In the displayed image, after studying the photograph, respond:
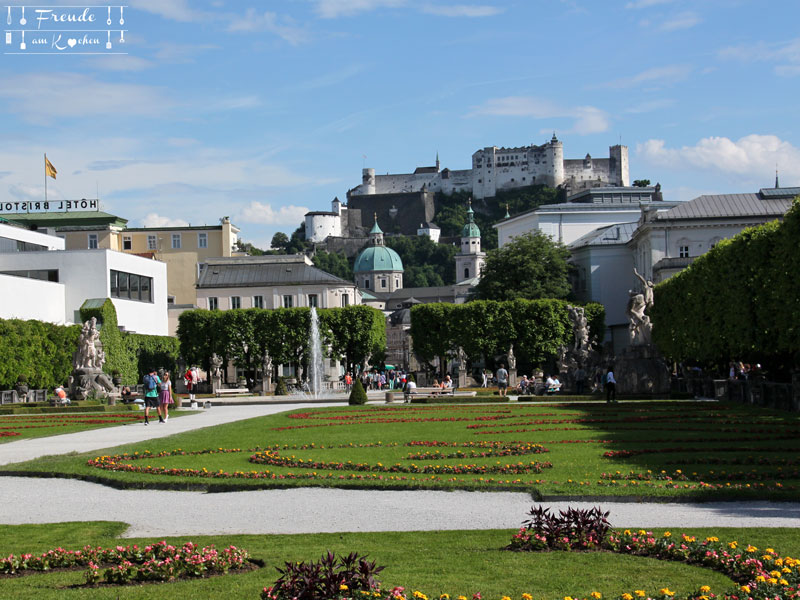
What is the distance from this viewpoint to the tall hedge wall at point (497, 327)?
7669cm

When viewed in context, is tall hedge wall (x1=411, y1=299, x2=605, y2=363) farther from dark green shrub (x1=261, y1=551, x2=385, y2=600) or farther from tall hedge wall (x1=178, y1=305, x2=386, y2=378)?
dark green shrub (x1=261, y1=551, x2=385, y2=600)

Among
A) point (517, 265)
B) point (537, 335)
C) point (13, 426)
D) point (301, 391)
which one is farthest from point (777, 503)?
point (517, 265)

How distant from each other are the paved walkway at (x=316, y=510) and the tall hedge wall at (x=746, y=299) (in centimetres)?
2580

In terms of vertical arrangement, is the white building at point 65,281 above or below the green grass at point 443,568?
above

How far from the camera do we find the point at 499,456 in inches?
831

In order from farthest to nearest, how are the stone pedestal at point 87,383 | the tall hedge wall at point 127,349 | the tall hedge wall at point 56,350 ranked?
the tall hedge wall at point 127,349
the tall hedge wall at point 56,350
the stone pedestal at point 87,383

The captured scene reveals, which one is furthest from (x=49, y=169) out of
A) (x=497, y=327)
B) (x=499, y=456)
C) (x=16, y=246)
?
(x=499, y=456)

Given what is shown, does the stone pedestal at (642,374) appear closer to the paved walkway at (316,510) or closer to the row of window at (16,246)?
the paved walkway at (316,510)

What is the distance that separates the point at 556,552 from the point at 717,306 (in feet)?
133

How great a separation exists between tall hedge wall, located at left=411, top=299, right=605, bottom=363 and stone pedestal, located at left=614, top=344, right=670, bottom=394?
2885 centimetres

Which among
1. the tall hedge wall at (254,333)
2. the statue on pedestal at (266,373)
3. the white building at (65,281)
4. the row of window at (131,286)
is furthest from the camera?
the tall hedge wall at (254,333)

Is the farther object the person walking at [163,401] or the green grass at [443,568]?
the person walking at [163,401]

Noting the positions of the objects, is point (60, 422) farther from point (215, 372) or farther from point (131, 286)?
point (131, 286)

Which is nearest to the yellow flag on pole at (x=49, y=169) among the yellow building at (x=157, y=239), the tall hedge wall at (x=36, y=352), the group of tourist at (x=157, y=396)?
the yellow building at (x=157, y=239)
